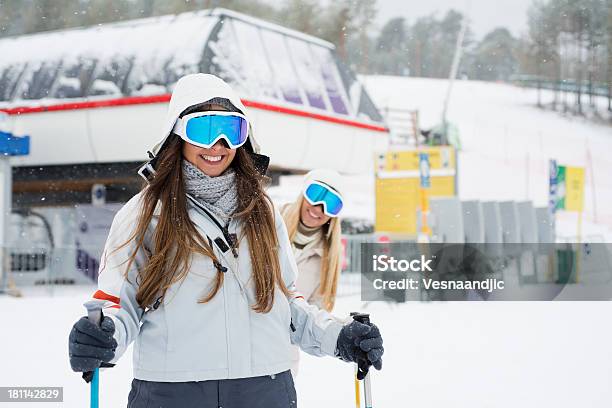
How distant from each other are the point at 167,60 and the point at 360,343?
25.7 feet

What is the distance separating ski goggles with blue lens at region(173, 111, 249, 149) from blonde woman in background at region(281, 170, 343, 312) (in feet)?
5.10

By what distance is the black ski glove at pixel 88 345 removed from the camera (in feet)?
4.09

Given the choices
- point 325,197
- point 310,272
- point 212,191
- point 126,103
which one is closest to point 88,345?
point 212,191

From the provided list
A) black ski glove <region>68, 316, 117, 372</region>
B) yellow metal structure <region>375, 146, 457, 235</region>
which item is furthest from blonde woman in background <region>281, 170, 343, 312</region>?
yellow metal structure <region>375, 146, 457, 235</region>

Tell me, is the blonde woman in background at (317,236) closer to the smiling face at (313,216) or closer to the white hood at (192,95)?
the smiling face at (313,216)

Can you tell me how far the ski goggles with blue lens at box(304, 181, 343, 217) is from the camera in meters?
3.12

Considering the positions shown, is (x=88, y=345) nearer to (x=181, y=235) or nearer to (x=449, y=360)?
(x=181, y=235)

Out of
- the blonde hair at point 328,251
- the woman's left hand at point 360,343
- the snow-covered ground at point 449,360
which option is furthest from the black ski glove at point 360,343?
the snow-covered ground at point 449,360

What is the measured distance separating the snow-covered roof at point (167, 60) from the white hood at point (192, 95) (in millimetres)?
7255

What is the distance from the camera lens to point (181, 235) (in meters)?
1.41

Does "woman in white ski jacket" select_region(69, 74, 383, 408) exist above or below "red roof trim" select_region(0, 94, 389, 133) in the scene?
below

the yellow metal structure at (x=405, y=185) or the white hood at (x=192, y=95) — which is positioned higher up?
the yellow metal structure at (x=405, y=185)

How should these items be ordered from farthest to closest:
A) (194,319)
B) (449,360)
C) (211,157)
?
(449,360) < (211,157) < (194,319)

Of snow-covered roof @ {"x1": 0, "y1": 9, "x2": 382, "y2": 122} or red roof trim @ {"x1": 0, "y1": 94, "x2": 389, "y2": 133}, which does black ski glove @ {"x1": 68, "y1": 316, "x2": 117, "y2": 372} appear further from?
snow-covered roof @ {"x1": 0, "y1": 9, "x2": 382, "y2": 122}
